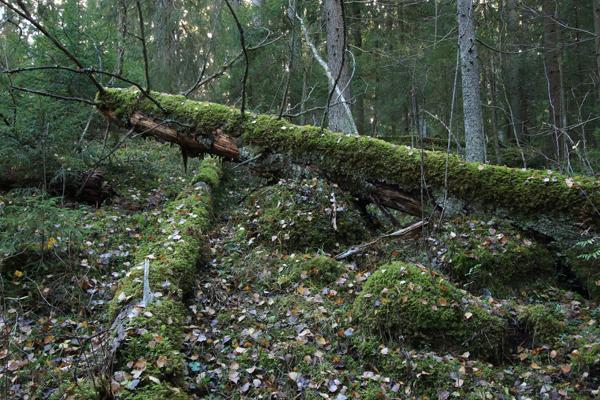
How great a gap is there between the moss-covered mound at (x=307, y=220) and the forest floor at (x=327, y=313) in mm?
19

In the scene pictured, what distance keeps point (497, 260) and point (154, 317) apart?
146 inches

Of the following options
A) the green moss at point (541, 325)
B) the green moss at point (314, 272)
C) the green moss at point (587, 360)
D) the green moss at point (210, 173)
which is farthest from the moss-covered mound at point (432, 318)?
the green moss at point (210, 173)

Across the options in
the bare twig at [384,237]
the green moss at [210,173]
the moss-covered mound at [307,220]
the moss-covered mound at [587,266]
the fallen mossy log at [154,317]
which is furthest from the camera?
the green moss at [210,173]

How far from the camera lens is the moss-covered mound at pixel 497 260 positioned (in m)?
5.07

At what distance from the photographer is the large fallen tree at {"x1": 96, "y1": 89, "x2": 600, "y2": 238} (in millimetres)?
5285

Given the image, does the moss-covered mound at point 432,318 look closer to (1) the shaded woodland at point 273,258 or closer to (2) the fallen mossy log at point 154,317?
(1) the shaded woodland at point 273,258

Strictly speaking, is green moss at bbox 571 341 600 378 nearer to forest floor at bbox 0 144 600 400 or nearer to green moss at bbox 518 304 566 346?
forest floor at bbox 0 144 600 400

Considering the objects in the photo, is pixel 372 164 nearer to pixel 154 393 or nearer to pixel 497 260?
pixel 497 260

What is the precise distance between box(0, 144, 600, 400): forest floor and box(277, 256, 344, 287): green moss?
0.7 inches

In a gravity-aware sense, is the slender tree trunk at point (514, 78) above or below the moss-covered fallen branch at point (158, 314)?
above

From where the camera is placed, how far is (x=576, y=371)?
3555mm

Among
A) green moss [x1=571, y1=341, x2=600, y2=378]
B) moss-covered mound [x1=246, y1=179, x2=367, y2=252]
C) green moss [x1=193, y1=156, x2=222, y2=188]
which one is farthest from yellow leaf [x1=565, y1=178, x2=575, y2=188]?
green moss [x1=193, y1=156, x2=222, y2=188]

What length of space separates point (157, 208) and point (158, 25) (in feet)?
22.5

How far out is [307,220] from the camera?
19.6 ft
